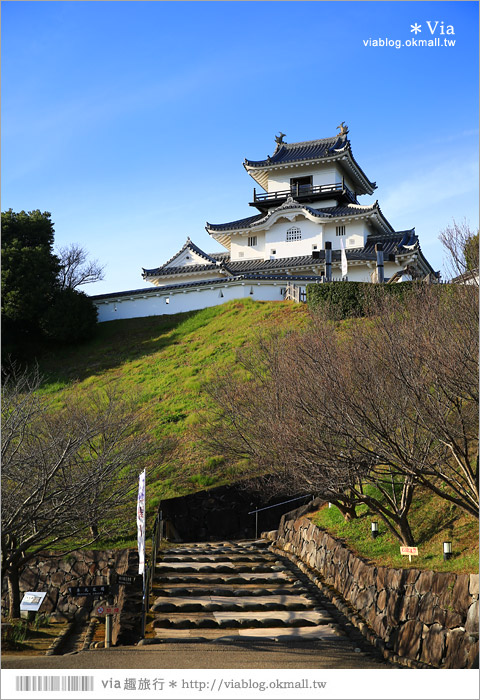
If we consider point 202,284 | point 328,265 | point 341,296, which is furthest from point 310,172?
point 341,296

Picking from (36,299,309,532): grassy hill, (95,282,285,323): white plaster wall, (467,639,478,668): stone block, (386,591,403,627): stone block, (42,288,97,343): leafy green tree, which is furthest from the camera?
(95,282,285,323): white plaster wall

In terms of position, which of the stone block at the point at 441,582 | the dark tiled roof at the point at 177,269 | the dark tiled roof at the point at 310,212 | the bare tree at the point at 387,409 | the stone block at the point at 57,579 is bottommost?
the stone block at the point at 57,579

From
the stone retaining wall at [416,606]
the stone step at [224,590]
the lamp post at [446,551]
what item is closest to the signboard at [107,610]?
the stone step at [224,590]

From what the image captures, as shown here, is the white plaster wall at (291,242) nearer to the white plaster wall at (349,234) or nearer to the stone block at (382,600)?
the white plaster wall at (349,234)

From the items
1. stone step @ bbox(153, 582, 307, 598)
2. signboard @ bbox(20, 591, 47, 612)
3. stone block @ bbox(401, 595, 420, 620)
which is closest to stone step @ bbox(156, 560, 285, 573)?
stone step @ bbox(153, 582, 307, 598)

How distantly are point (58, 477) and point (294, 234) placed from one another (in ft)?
99.0

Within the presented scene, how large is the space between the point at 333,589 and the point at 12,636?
6005 millimetres

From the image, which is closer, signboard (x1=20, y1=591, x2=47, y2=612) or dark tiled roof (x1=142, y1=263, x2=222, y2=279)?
signboard (x1=20, y1=591, x2=47, y2=612)

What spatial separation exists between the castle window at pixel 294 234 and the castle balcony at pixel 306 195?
114 inches

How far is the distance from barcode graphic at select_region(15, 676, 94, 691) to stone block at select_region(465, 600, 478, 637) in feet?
14.8

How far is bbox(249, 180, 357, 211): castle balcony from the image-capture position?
42469mm

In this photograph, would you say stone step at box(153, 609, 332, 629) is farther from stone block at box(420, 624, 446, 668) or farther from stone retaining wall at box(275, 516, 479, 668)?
stone block at box(420, 624, 446, 668)

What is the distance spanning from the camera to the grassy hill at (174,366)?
19.9 m

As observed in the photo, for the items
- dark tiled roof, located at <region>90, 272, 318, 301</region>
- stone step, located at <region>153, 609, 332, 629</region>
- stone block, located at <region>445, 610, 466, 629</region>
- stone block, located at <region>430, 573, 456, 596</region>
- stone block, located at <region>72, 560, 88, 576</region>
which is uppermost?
dark tiled roof, located at <region>90, 272, 318, 301</region>
